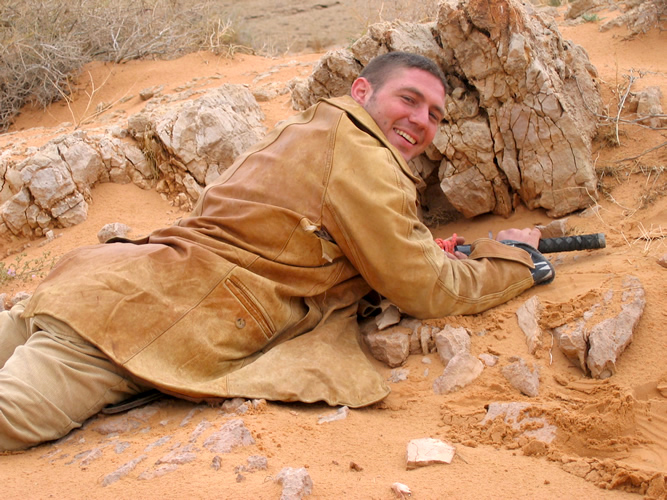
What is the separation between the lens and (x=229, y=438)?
6.39ft

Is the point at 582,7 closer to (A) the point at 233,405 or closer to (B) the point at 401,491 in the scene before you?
(A) the point at 233,405

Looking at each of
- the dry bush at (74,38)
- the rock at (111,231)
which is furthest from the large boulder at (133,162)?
the dry bush at (74,38)

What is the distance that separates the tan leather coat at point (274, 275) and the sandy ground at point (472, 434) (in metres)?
0.18

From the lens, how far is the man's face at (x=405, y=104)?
2844 mm

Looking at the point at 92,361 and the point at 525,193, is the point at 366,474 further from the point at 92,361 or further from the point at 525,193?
the point at 525,193

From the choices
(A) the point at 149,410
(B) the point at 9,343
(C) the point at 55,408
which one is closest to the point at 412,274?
(A) the point at 149,410

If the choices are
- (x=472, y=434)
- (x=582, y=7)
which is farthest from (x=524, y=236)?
(x=582, y=7)

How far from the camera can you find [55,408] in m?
2.14

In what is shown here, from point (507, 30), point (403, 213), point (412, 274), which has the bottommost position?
point (412, 274)

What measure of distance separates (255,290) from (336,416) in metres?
0.63

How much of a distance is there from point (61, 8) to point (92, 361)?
6.95m

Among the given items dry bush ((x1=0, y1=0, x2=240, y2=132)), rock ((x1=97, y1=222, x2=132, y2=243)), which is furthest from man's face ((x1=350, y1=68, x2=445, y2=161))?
dry bush ((x1=0, y1=0, x2=240, y2=132))

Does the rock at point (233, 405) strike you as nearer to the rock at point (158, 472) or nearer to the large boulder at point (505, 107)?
the rock at point (158, 472)

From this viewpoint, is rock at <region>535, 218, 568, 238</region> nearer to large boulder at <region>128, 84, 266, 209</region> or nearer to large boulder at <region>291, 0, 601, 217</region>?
large boulder at <region>291, 0, 601, 217</region>
